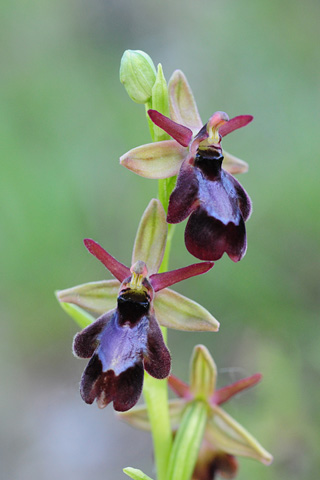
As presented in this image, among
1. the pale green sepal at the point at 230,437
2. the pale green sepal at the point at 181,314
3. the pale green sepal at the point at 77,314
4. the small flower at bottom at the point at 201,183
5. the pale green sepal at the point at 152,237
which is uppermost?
the small flower at bottom at the point at 201,183

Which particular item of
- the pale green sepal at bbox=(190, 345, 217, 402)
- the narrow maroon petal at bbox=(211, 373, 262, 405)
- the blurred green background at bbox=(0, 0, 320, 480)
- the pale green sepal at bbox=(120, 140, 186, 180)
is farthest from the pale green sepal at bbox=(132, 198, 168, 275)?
the blurred green background at bbox=(0, 0, 320, 480)

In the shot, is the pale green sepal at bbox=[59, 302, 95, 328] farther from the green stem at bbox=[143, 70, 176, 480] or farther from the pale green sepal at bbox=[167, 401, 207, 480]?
the pale green sepal at bbox=[167, 401, 207, 480]

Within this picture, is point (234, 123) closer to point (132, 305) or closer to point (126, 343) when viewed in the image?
point (132, 305)

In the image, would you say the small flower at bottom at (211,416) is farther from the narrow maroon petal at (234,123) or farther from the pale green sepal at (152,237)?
the narrow maroon petal at (234,123)

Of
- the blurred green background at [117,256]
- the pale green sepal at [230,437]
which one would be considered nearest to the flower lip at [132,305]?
the pale green sepal at [230,437]

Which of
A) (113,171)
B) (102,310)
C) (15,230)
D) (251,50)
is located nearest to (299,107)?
(251,50)

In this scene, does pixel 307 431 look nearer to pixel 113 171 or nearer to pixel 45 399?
pixel 45 399
